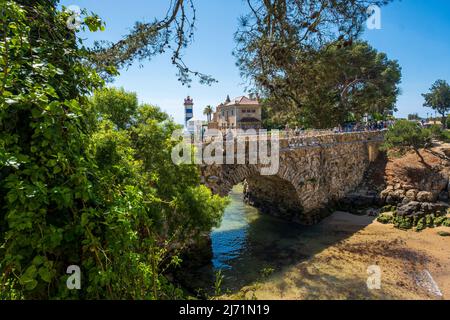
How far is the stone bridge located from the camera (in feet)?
51.1

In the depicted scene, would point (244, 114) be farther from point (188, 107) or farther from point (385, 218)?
point (385, 218)

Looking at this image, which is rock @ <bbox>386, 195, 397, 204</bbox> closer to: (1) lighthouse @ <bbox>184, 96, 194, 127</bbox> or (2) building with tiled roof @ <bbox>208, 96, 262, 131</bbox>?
(1) lighthouse @ <bbox>184, 96, 194, 127</bbox>

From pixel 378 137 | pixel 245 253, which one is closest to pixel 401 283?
pixel 245 253

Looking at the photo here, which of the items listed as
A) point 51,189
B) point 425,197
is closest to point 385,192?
point 425,197

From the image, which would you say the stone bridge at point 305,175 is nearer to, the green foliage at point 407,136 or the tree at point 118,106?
the green foliage at point 407,136

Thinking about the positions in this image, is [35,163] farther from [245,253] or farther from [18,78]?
[245,253]

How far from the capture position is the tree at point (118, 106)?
10086mm

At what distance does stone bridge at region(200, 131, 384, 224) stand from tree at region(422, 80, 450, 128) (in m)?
42.7

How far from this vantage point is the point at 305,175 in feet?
64.4

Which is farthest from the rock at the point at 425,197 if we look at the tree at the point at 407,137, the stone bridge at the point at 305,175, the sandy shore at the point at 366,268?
the tree at the point at 407,137

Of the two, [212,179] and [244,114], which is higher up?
[244,114]

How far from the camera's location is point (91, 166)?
2.56m

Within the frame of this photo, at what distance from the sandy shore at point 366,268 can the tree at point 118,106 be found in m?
7.19

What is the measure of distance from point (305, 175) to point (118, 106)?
1338cm
